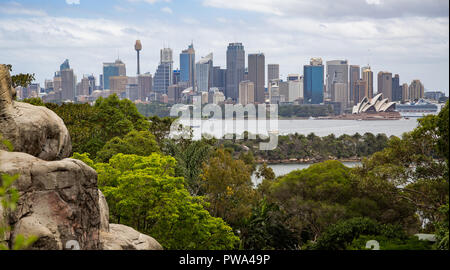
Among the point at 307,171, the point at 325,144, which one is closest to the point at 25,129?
the point at 307,171

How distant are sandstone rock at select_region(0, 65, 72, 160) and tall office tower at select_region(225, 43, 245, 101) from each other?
76.9 meters

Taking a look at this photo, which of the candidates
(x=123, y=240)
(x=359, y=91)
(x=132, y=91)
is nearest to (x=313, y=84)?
(x=359, y=91)

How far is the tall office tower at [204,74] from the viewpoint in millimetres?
84062

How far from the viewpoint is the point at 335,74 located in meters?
98.0

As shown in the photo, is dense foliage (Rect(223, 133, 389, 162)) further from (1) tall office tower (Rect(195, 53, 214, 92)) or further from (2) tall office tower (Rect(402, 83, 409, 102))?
(2) tall office tower (Rect(402, 83, 409, 102))

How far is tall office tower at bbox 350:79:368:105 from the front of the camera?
297ft

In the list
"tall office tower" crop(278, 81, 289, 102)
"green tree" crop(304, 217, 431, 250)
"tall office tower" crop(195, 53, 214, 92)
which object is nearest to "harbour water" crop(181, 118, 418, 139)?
"tall office tower" crop(278, 81, 289, 102)

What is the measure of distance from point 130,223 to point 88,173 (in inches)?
230

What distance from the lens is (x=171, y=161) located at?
14.6 metres

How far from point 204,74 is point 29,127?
78.6 m

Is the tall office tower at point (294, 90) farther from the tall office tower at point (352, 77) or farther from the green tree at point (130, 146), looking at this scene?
the green tree at point (130, 146)

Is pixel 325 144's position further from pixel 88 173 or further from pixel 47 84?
pixel 88 173

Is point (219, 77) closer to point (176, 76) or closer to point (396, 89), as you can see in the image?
point (176, 76)
